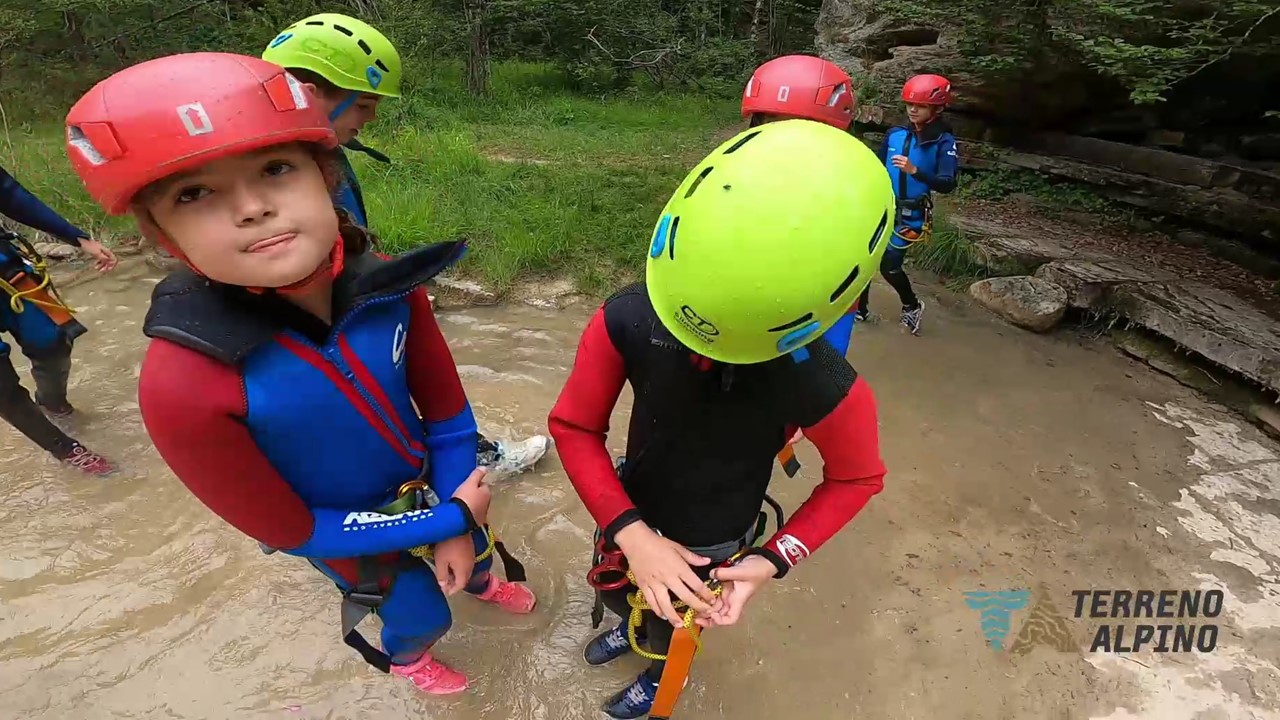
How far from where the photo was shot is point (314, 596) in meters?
2.69

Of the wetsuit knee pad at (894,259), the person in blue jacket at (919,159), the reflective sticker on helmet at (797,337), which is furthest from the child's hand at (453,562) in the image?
the wetsuit knee pad at (894,259)

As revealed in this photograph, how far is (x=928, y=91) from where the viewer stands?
4.27 m

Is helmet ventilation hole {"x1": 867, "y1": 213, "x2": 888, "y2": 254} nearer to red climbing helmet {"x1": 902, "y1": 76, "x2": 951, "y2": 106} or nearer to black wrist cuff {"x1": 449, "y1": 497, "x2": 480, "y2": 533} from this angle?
black wrist cuff {"x1": 449, "y1": 497, "x2": 480, "y2": 533}

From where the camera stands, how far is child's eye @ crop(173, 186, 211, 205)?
3.88 ft

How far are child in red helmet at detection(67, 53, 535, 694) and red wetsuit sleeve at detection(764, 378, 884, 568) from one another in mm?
801

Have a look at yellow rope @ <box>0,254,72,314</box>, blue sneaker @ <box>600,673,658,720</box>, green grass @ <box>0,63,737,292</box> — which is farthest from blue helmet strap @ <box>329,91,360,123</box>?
green grass @ <box>0,63,737,292</box>

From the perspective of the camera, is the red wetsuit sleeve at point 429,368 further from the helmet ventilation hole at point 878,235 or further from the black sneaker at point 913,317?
the black sneaker at point 913,317

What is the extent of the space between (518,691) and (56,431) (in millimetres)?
2650

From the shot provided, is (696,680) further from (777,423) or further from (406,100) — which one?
(406,100)

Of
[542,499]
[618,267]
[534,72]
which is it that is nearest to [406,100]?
[534,72]

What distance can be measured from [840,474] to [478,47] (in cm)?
1118

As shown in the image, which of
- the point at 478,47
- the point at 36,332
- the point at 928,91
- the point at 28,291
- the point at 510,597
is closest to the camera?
the point at 510,597

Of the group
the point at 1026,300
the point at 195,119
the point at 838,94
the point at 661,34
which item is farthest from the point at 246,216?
the point at 661,34

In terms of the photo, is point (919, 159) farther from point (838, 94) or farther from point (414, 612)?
point (414, 612)
